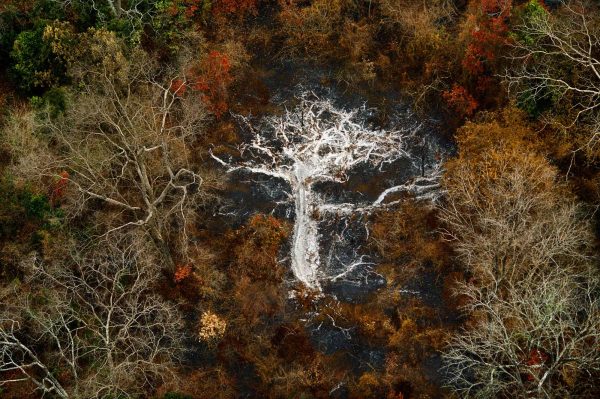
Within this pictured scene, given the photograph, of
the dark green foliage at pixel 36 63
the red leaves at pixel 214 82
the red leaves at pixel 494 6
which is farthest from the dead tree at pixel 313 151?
the dark green foliage at pixel 36 63

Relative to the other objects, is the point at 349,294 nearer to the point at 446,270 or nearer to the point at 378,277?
the point at 378,277

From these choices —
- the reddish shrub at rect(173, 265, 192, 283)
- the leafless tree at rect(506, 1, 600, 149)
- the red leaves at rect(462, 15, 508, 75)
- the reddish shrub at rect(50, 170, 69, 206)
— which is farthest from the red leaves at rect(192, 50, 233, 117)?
the leafless tree at rect(506, 1, 600, 149)

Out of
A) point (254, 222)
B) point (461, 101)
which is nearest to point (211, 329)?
point (254, 222)

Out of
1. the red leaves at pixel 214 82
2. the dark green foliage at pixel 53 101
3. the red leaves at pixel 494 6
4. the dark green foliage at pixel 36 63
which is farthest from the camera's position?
the red leaves at pixel 214 82

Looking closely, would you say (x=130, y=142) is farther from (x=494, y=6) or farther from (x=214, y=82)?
(x=494, y=6)

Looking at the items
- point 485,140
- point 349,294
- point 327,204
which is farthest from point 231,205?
point 485,140

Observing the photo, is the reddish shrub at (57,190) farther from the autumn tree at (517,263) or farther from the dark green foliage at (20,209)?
the autumn tree at (517,263)
